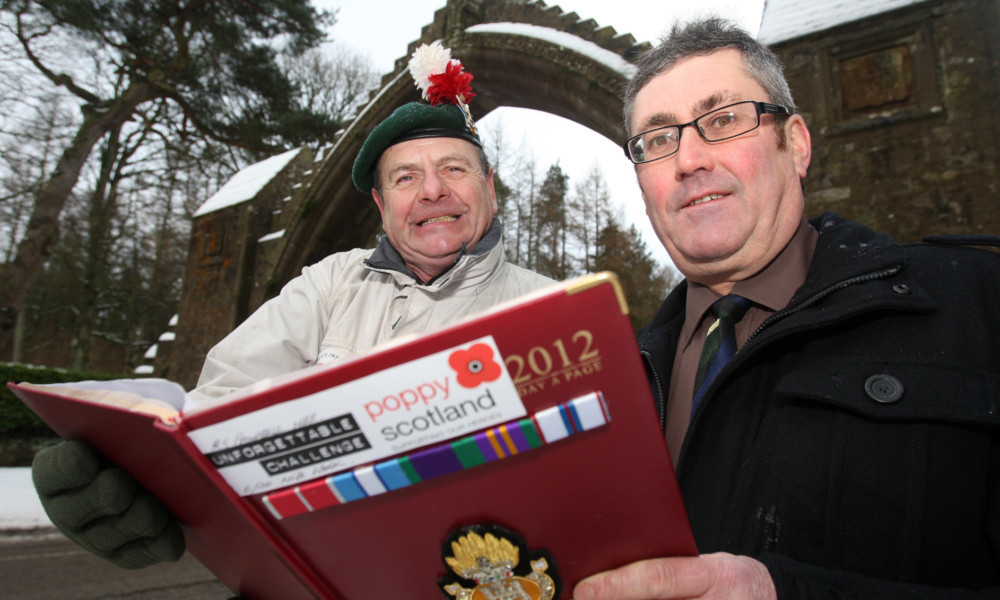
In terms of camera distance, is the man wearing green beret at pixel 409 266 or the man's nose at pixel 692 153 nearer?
the man's nose at pixel 692 153

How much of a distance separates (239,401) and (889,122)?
7.23 meters

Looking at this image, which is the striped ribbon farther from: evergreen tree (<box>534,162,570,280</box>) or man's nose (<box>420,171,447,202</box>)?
evergreen tree (<box>534,162,570,280</box>)

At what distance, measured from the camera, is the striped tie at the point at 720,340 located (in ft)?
4.76

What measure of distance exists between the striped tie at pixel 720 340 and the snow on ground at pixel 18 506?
6059mm

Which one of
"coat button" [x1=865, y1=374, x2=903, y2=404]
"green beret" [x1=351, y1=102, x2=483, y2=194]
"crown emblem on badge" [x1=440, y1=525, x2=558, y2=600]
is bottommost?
"crown emblem on badge" [x1=440, y1=525, x2=558, y2=600]

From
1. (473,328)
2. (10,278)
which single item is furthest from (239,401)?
(10,278)

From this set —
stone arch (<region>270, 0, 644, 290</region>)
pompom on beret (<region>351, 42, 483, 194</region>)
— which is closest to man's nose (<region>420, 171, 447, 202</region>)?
pompom on beret (<region>351, 42, 483, 194</region>)

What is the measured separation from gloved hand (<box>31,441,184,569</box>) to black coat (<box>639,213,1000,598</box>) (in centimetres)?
114

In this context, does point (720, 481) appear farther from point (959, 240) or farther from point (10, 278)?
Result: point (10, 278)

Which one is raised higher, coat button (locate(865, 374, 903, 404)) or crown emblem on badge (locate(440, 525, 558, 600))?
coat button (locate(865, 374, 903, 404))

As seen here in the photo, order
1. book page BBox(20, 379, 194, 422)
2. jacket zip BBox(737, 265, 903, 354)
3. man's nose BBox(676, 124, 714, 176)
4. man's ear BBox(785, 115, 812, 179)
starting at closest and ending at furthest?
book page BBox(20, 379, 194, 422) → jacket zip BBox(737, 265, 903, 354) → man's nose BBox(676, 124, 714, 176) → man's ear BBox(785, 115, 812, 179)

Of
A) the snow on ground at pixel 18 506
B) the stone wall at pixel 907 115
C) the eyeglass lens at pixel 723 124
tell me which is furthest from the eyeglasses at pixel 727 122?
the snow on ground at pixel 18 506

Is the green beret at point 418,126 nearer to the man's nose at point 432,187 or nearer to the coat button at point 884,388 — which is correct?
the man's nose at point 432,187

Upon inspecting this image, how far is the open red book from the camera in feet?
2.12
